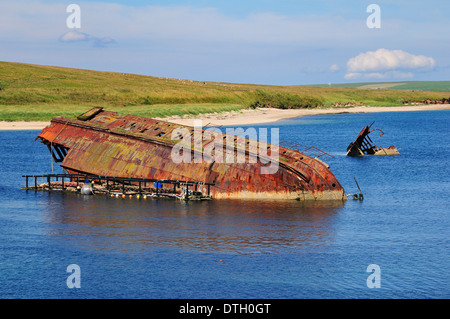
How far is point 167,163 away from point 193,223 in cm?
778

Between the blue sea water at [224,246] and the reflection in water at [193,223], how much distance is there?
0.22 ft

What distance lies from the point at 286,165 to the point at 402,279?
47.4 feet

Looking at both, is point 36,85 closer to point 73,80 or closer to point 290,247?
point 73,80

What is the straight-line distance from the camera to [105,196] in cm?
4369

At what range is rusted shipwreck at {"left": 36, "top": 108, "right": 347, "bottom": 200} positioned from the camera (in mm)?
40062
